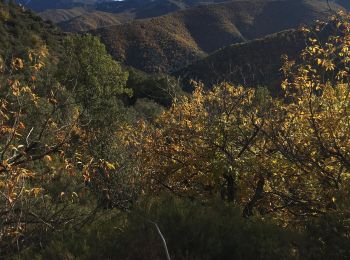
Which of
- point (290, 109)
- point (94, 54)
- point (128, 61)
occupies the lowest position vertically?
point (128, 61)

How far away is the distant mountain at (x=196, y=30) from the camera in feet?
386

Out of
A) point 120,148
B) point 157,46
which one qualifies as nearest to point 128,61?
point 157,46

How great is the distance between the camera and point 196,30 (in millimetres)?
157875

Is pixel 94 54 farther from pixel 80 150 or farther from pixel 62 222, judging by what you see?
pixel 62 222

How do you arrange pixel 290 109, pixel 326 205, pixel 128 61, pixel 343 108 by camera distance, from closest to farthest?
pixel 326 205, pixel 343 108, pixel 290 109, pixel 128 61

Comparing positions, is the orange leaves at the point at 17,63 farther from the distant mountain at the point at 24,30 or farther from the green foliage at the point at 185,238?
the distant mountain at the point at 24,30

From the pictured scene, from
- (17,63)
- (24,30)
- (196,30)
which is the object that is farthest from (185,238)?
(196,30)

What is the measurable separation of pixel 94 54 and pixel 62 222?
2663 cm

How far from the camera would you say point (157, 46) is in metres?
122

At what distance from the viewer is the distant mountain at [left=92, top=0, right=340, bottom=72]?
118m

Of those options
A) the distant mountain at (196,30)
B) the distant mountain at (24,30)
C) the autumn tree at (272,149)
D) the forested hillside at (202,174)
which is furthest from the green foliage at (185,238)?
the distant mountain at (196,30)

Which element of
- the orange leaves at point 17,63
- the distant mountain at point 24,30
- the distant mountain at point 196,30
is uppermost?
the orange leaves at point 17,63

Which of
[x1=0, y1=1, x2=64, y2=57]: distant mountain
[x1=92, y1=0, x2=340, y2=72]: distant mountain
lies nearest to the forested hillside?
[x1=0, y1=1, x2=64, y2=57]: distant mountain

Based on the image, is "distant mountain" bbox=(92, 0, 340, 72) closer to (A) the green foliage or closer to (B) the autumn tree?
(B) the autumn tree
